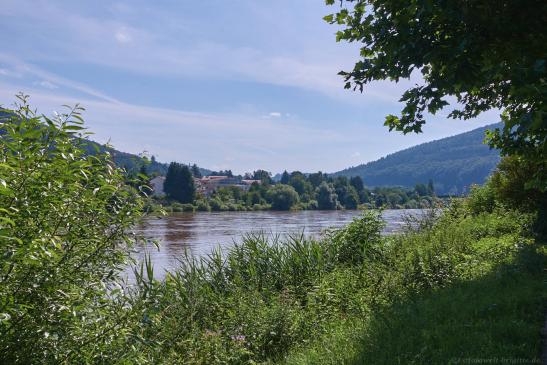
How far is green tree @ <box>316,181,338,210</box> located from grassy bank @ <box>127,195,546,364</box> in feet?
213

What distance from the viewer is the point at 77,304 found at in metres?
4.06

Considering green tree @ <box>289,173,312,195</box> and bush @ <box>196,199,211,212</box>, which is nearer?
bush @ <box>196,199,211,212</box>

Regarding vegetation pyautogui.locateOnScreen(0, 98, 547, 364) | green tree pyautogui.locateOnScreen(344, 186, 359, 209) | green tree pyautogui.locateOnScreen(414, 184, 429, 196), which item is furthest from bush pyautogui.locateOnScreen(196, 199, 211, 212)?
vegetation pyautogui.locateOnScreen(0, 98, 547, 364)

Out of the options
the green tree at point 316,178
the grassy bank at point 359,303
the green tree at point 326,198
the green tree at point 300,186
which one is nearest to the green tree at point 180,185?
the green tree at point 326,198

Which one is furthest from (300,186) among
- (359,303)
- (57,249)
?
(57,249)

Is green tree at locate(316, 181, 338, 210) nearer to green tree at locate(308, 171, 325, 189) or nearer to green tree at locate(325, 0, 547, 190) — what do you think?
green tree at locate(308, 171, 325, 189)

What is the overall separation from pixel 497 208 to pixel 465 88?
12.3m

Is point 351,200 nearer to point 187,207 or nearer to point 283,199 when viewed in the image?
point 283,199

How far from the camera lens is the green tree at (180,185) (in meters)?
71.9

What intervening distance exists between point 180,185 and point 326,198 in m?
24.8

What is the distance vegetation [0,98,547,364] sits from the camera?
390 centimetres

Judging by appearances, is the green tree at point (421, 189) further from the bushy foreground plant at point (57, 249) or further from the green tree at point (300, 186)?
the bushy foreground plant at point (57, 249)

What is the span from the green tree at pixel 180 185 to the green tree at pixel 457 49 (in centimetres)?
6579

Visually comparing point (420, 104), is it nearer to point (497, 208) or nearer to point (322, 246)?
point (322, 246)
